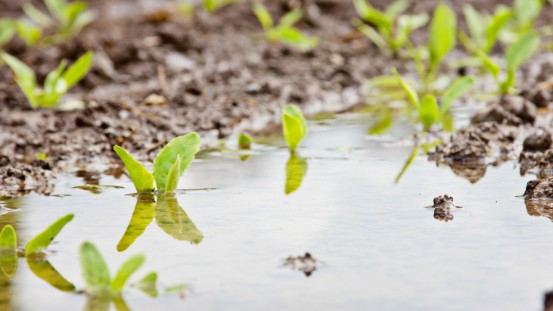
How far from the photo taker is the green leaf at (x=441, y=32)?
4.53m

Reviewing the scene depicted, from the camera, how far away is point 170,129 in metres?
3.65

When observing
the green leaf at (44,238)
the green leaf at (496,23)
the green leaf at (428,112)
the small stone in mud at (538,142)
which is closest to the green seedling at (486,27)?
the green leaf at (496,23)

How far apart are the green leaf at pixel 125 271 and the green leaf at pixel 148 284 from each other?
4cm

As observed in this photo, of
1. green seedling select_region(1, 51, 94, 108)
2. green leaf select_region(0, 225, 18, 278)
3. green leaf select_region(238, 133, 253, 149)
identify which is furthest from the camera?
green seedling select_region(1, 51, 94, 108)

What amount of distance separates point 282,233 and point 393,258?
0.33 meters

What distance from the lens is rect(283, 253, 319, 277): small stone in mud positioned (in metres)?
1.85

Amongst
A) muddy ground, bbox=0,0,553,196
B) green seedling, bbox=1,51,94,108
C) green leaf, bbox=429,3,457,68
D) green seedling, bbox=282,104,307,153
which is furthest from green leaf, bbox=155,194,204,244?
green leaf, bbox=429,3,457,68

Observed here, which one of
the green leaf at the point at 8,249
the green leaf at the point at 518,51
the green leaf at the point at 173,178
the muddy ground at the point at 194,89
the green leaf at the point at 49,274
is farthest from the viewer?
the green leaf at the point at 518,51

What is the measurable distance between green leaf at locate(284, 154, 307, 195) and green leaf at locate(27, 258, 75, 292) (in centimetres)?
87

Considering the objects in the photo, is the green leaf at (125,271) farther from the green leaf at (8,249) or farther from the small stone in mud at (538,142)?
the small stone in mud at (538,142)

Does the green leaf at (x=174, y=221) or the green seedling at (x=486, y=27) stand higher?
the green seedling at (x=486, y=27)

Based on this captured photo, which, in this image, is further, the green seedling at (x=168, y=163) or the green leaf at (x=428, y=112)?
the green leaf at (x=428, y=112)

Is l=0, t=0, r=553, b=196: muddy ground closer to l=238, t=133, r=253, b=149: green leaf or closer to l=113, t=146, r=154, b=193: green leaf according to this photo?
l=238, t=133, r=253, b=149: green leaf

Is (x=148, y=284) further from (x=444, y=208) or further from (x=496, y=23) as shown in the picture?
(x=496, y=23)
